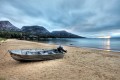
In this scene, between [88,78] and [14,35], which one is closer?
[88,78]

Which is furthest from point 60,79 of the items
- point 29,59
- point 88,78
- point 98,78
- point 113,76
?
point 29,59

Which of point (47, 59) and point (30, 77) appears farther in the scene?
point (47, 59)

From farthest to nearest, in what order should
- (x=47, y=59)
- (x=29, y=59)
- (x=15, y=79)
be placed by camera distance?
1. (x=47, y=59)
2. (x=29, y=59)
3. (x=15, y=79)

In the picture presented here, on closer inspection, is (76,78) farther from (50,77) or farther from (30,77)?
(30,77)

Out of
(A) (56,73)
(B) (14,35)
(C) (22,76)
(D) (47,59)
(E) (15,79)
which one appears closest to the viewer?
(E) (15,79)

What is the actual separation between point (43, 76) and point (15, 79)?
74.5 inches

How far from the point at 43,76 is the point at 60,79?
4.35 ft

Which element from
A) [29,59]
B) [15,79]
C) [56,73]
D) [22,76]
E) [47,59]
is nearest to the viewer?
[15,79]

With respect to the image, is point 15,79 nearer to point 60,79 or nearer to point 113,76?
point 60,79

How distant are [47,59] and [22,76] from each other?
5.25 metres

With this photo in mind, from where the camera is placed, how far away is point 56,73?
879 cm

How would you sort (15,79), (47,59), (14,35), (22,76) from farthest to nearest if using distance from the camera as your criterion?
1. (14,35)
2. (47,59)
3. (22,76)
4. (15,79)

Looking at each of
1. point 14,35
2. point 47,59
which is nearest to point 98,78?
point 47,59

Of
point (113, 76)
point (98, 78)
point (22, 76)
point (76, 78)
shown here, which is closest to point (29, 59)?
point (22, 76)
